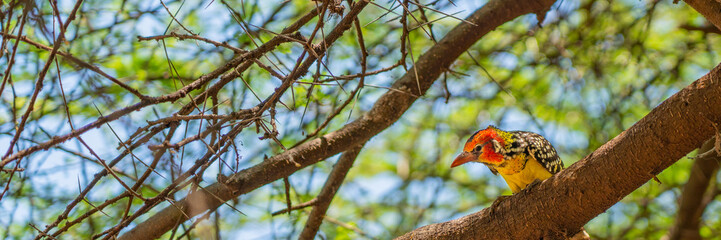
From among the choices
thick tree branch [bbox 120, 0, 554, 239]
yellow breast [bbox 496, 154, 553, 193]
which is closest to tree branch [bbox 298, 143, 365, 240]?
thick tree branch [bbox 120, 0, 554, 239]

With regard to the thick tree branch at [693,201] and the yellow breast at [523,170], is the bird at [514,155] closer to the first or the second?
the yellow breast at [523,170]

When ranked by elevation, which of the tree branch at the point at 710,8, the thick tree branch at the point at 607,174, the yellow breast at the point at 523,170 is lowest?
the thick tree branch at the point at 607,174

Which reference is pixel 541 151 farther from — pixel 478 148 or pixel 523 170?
pixel 478 148

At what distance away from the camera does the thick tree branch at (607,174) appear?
5.90ft

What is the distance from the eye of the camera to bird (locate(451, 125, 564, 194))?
3.13 m

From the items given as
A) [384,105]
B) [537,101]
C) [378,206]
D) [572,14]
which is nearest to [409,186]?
[378,206]

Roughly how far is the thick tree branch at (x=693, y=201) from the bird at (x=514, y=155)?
3.25 feet

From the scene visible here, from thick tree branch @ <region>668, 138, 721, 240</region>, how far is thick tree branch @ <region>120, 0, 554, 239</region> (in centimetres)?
138

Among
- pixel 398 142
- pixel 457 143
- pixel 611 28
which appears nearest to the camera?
pixel 611 28

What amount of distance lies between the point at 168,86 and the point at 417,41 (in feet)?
6.64

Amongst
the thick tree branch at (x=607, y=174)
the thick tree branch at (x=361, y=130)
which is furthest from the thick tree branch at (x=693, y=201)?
the thick tree branch at (x=607, y=174)

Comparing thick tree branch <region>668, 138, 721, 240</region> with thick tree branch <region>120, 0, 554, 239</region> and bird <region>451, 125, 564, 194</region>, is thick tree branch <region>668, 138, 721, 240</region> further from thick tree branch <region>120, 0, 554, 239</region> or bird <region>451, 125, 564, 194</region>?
thick tree branch <region>120, 0, 554, 239</region>

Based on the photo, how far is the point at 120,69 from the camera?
13.1ft

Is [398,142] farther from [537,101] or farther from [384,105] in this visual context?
[384,105]
